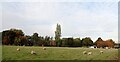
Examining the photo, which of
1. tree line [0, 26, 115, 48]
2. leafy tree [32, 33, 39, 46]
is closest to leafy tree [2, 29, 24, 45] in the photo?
tree line [0, 26, 115, 48]

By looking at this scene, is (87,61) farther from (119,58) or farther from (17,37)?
(17,37)

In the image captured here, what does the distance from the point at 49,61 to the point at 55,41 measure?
13.7 meters

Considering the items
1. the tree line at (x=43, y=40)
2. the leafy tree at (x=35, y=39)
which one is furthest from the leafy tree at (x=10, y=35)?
the leafy tree at (x=35, y=39)

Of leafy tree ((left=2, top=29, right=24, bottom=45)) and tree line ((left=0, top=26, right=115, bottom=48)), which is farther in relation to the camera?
tree line ((left=0, top=26, right=115, bottom=48))

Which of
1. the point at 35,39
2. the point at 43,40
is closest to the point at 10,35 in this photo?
the point at 35,39

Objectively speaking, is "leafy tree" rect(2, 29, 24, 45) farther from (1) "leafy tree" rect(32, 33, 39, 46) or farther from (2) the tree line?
(1) "leafy tree" rect(32, 33, 39, 46)

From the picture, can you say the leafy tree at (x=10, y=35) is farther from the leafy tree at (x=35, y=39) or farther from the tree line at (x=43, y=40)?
the leafy tree at (x=35, y=39)

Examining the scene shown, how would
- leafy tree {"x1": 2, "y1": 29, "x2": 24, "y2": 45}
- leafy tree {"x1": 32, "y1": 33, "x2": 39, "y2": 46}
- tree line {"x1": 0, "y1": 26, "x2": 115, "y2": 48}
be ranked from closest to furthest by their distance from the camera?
1. leafy tree {"x1": 32, "y1": 33, "x2": 39, "y2": 46}
2. leafy tree {"x1": 2, "y1": 29, "x2": 24, "y2": 45}
3. tree line {"x1": 0, "y1": 26, "x2": 115, "y2": 48}

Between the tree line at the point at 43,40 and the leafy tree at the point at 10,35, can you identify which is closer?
the leafy tree at the point at 10,35

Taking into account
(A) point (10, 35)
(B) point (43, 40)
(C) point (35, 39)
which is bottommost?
(B) point (43, 40)

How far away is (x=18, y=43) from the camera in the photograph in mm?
24891

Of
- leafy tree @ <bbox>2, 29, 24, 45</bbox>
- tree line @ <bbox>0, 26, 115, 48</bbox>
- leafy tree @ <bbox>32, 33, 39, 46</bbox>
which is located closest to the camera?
leafy tree @ <bbox>32, 33, 39, 46</bbox>

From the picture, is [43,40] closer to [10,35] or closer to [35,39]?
[35,39]

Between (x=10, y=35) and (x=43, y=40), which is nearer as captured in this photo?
(x=10, y=35)
